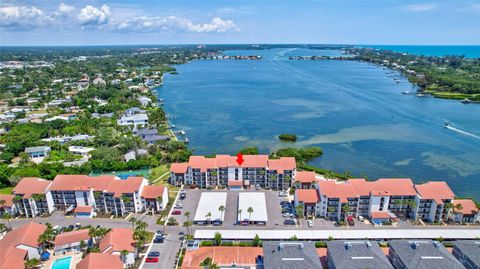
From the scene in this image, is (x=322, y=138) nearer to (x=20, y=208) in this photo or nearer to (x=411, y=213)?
(x=411, y=213)

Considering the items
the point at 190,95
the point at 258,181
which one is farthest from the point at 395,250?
the point at 190,95

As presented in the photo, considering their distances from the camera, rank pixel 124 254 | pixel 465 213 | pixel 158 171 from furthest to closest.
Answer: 1. pixel 158 171
2. pixel 465 213
3. pixel 124 254

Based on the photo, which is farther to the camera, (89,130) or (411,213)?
(89,130)

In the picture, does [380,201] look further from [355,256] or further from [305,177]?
[355,256]

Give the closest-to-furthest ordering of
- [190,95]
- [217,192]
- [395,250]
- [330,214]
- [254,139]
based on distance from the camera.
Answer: [395,250]
[330,214]
[217,192]
[254,139]
[190,95]

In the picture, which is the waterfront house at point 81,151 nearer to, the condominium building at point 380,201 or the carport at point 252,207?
the carport at point 252,207

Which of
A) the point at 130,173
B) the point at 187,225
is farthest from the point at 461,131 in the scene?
the point at 130,173
